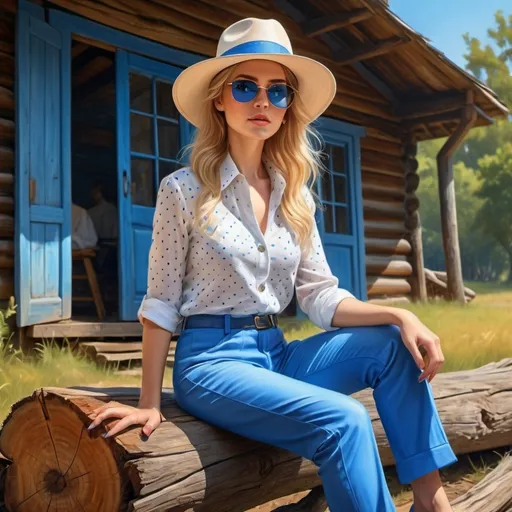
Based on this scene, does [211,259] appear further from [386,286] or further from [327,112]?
[386,286]

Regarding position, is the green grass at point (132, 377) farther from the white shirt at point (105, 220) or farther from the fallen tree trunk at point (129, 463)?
the white shirt at point (105, 220)

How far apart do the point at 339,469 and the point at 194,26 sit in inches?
222

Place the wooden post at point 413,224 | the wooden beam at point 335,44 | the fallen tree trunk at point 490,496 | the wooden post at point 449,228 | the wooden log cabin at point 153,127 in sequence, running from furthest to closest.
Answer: the wooden post at point 413,224, the wooden post at point 449,228, the wooden beam at point 335,44, the wooden log cabin at point 153,127, the fallen tree trunk at point 490,496

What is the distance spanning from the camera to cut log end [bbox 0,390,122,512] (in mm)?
→ 1966

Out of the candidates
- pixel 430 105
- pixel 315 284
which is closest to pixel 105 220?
pixel 430 105

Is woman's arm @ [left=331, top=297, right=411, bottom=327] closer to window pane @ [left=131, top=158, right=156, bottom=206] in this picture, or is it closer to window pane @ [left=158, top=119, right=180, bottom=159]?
window pane @ [left=131, top=158, right=156, bottom=206]

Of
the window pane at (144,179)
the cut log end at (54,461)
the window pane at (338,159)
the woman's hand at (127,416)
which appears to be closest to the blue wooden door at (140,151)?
the window pane at (144,179)

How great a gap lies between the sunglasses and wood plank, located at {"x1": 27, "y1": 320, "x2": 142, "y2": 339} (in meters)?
3.40

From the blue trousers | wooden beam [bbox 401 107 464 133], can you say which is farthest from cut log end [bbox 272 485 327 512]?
wooden beam [bbox 401 107 464 133]

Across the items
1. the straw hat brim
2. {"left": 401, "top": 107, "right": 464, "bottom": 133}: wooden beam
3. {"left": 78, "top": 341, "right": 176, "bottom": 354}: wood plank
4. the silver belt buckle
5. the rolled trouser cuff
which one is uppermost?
{"left": 401, "top": 107, "right": 464, "bottom": 133}: wooden beam

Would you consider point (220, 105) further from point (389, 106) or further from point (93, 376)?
point (389, 106)

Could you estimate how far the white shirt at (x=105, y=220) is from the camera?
7.88 meters

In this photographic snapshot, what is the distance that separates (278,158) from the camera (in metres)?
2.48

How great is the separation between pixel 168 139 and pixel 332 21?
225cm
